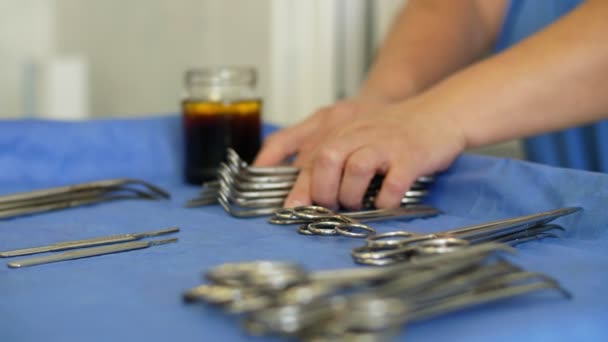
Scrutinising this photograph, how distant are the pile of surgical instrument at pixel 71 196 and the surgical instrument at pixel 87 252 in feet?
0.61

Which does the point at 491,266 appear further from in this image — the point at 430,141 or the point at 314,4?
the point at 314,4

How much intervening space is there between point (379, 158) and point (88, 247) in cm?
26

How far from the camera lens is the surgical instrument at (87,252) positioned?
0.49m

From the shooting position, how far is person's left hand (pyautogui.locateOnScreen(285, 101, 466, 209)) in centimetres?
66

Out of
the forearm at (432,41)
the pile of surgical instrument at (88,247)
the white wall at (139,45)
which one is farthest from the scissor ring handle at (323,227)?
the white wall at (139,45)

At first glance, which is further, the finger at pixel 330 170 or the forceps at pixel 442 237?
the finger at pixel 330 170

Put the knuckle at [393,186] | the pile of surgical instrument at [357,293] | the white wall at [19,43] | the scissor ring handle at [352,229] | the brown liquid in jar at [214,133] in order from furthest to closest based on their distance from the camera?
the white wall at [19,43] → the brown liquid in jar at [214,133] → the knuckle at [393,186] → the scissor ring handle at [352,229] → the pile of surgical instrument at [357,293]

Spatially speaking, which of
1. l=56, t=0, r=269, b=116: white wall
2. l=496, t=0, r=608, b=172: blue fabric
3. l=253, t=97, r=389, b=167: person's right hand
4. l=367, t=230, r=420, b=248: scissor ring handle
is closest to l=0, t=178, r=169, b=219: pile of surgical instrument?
l=253, t=97, r=389, b=167: person's right hand

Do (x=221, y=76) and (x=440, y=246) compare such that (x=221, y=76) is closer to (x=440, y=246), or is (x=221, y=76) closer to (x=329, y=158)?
(x=329, y=158)

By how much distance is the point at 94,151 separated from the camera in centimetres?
92

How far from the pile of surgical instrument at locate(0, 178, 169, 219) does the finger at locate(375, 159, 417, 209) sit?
0.25 meters

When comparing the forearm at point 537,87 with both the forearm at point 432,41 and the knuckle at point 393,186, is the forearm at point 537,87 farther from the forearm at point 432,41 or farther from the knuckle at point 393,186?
the forearm at point 432,41

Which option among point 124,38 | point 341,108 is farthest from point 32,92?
point 341,108

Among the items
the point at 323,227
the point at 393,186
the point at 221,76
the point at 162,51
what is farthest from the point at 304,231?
the point at 162,51
